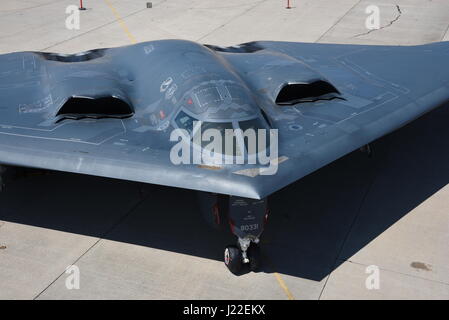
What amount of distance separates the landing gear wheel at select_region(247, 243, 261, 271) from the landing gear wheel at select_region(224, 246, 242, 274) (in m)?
0.19

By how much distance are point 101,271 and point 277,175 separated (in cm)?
370

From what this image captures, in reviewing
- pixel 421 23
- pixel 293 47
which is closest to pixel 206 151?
pixel 293 47

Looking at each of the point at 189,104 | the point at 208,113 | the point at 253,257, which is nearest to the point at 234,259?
the point at 253,257

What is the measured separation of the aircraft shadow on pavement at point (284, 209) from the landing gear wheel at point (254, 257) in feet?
0.92

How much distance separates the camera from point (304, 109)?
1242cm

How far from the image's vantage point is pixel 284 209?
12336mm

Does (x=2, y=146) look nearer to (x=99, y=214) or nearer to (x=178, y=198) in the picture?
(x=99, y=214)

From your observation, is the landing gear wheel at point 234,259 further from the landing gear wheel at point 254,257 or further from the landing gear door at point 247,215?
the landing gear door at point 247,215

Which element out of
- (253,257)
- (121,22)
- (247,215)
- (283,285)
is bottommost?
(283,285)

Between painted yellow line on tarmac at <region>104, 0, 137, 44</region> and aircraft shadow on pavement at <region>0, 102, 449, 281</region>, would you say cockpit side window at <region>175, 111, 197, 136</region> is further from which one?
painted yellow line on tarmac at <region>104, 0, 137, 44</region>

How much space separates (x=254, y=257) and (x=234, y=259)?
1.25 feet

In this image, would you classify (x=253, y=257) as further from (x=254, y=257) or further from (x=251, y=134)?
(x=251, y=134)

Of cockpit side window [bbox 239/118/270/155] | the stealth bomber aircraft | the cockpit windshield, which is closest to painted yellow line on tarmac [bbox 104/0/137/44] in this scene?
the stealth bomber aircraft

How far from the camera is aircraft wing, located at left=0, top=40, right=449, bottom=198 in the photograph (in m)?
10.2
